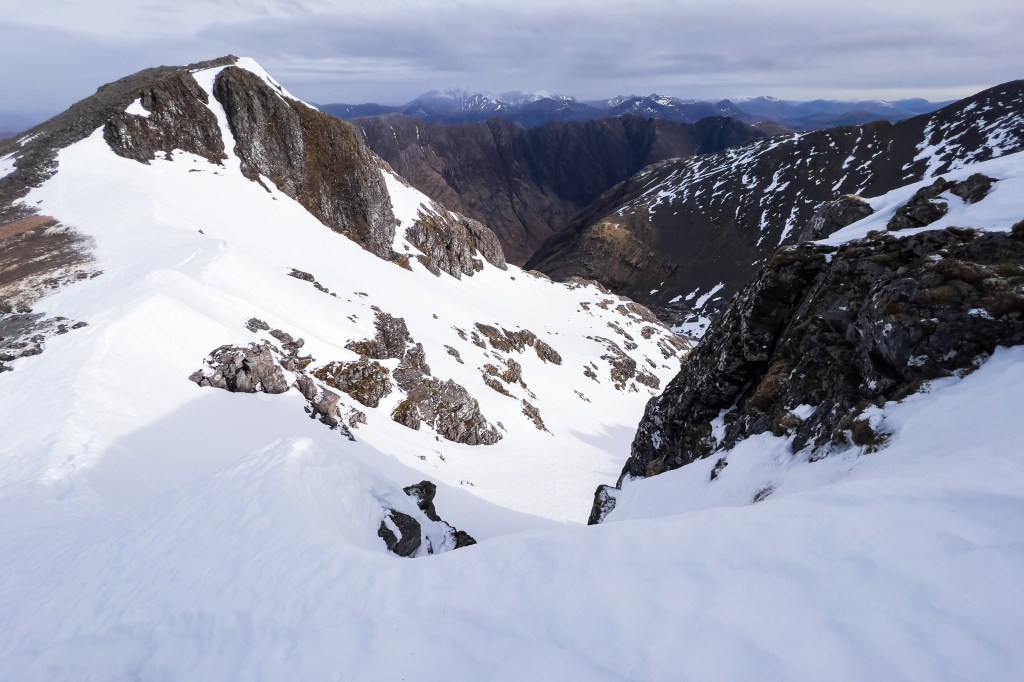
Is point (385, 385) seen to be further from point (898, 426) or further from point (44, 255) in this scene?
point (898, 426)

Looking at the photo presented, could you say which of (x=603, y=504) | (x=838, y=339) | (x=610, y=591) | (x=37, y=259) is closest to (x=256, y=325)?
(x=37, y=259)

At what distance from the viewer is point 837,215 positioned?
947 inches

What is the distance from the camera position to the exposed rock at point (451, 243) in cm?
7444

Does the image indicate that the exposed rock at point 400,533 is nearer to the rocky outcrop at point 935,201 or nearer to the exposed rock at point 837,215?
the rocky outcrop at point 935,201

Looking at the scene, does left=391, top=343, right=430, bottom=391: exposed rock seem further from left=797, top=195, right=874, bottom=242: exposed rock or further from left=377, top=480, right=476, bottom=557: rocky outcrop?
left=797, top=195, right=874, bottom=242: exposed rock

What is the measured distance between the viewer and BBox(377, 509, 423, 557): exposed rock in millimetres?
12570

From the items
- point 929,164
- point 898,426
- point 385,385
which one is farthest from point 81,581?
point 929,164

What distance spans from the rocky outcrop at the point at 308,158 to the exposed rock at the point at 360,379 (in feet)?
128

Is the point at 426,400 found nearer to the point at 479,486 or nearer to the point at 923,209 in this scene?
the point at 479,486

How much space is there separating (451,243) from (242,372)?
60.5m

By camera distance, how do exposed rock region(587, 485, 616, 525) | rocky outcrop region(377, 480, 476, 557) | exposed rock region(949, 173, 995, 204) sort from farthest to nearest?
exposed rock region(587, 485, 616, 525), exposed rock region(949, 173, 995, 204), rocky outcrop region(377, 480, 476, 557)

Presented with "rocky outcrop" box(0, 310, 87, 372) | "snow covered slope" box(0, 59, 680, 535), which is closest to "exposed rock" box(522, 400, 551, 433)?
"snow covered slope" box(0, 59, 680, 535)

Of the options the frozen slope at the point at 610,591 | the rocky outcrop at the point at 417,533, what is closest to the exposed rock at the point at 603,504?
the rocky outcrop at the point at 417,533

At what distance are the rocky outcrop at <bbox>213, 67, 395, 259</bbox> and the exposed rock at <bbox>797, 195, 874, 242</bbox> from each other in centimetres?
5481
